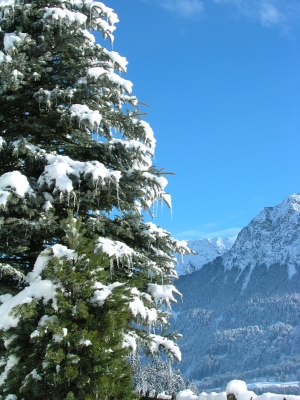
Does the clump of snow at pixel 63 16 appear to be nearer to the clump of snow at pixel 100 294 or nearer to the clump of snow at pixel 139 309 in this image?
the clump of snow at pixel 139 309

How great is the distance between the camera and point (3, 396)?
16.6 feet

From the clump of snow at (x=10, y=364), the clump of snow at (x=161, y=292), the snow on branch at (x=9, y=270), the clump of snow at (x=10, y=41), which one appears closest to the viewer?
the clump of snow at (x=10, y=364)

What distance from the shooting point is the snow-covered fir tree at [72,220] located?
4965 mm

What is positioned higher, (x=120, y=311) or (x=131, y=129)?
(x=131, y=129)

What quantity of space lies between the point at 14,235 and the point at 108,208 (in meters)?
2.15

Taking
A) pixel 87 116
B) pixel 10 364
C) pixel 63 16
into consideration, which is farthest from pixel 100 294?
pixel 63 16

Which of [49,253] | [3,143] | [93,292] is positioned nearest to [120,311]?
[93,292]

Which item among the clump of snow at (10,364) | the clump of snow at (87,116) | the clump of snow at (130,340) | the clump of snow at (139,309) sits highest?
the clump of snow at (87,116)

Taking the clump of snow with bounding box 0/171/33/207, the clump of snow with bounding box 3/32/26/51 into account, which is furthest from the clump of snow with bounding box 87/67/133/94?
the clump of snow with bounding box 0/171/33/207

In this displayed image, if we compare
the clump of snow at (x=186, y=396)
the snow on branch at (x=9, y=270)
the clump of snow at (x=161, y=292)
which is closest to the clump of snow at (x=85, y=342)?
the snow on branch at (x=9, y=270)

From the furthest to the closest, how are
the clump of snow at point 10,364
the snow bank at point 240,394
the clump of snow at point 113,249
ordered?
1. the clump of snow at point 113,249
2. the snow bank at point 240,394
3. the clump of snow at point 10,364

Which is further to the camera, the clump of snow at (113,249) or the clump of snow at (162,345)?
the clump of snow at (162,345)

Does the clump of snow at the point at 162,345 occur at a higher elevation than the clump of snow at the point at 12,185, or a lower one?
lower

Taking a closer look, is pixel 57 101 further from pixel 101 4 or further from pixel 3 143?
pixel 101 4
